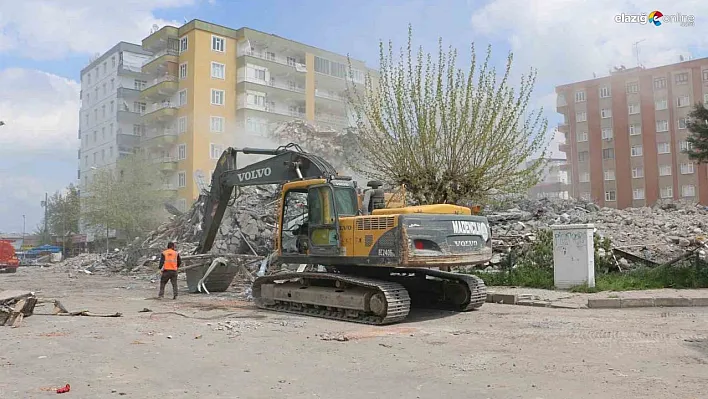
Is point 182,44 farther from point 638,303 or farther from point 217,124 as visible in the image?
point 638,303

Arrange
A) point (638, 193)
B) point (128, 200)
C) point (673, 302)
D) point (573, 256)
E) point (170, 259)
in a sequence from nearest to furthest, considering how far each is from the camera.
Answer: point (673, 302) → point (170, 259) → point (573, 256) → point (128, 200) → point (638, 193)

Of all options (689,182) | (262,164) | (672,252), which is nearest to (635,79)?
(689,182)

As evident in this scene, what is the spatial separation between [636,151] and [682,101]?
7.04 meters

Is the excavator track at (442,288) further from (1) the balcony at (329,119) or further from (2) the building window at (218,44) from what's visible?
(2) the building window at (218,44)

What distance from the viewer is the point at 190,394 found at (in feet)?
17.7

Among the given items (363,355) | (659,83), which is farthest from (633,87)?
(363,355)

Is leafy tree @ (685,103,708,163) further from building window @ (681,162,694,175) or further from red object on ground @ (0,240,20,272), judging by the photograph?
building window @ (681,162,694,175)

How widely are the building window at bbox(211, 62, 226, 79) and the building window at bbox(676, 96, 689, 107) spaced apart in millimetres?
32752

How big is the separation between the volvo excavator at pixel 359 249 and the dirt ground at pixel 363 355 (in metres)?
0.48

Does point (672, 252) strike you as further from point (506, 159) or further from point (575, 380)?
point (575, 380)

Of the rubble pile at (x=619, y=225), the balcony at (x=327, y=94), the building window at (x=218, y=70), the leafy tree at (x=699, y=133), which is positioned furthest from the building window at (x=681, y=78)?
the building window at (x=218, y=70)

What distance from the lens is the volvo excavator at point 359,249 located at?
379 inches

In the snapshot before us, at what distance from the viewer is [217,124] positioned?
152 ft

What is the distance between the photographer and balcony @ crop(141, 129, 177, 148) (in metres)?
47.3
